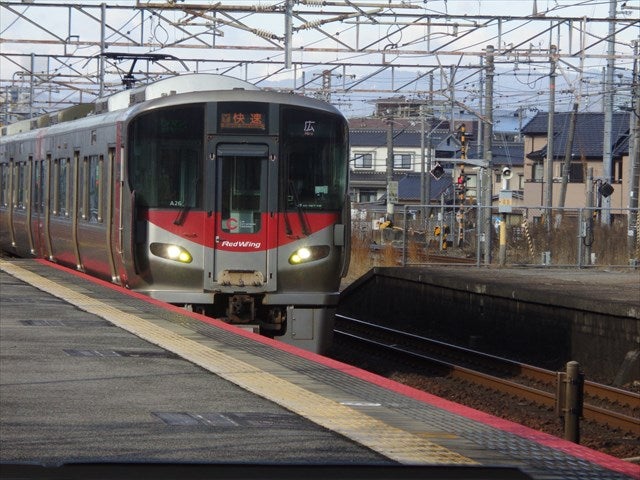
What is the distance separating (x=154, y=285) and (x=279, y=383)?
536 centimetres

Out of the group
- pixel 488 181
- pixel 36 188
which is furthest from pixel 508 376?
pixel 488 181

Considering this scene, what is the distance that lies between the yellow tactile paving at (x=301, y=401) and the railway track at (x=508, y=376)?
167 inches

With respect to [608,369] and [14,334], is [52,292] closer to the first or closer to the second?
[14,334]

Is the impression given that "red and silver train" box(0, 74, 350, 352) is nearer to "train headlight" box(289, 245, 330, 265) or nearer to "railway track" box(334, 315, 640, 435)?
"train headlight" box(289, 245, 330, 265)

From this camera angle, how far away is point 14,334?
31.6 ft

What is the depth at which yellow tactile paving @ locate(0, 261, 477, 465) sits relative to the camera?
5.30m

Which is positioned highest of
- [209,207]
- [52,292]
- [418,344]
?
[209,207]

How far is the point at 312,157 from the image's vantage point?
12438 mm

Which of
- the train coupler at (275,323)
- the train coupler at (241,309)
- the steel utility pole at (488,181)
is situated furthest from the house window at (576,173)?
the train coupler at (241,309)

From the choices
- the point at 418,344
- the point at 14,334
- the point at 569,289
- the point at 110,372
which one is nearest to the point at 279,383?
the point at 110,372

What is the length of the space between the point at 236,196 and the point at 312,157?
2.95 feet

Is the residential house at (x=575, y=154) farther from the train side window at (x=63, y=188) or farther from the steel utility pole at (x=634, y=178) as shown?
the train side window at (x=63, y=188)

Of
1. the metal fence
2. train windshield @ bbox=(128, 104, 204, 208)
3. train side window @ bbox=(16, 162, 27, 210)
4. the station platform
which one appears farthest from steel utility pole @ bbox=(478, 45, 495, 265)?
the station platform

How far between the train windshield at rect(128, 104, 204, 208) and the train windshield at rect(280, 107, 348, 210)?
93 centimetres
